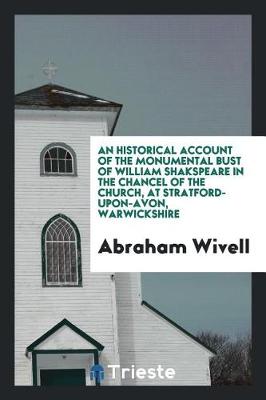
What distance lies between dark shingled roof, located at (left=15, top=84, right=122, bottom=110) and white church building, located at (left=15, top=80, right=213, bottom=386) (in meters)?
0.02

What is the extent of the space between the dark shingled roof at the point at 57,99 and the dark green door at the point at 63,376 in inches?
250

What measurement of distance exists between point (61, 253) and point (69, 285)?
31.1 inches

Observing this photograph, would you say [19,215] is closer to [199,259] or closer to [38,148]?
[38,148]

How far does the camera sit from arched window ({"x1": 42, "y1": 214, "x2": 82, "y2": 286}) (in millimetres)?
30516

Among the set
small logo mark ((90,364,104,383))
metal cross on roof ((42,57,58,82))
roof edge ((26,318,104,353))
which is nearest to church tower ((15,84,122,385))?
roof edge ((26,318,104,353))

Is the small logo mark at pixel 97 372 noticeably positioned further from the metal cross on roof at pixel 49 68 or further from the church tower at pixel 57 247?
the metal cross on roof at pixel 49 68

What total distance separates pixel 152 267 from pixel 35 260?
300 centimetres

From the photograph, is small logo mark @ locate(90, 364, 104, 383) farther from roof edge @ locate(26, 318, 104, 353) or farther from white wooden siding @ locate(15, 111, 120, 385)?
roof edge @ locate(26, 318, 104, 353)

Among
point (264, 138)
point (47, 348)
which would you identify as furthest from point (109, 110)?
point (47, 348)

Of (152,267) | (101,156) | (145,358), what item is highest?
(101,156)

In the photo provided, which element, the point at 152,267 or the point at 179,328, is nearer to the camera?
the point at 152,267

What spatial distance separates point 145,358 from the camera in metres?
31.0

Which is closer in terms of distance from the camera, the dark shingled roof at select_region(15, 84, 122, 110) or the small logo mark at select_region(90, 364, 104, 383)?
the small logo mark at select_region(90, 364, 104, 383)

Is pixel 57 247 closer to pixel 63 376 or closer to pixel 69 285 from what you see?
pixel 69 285
